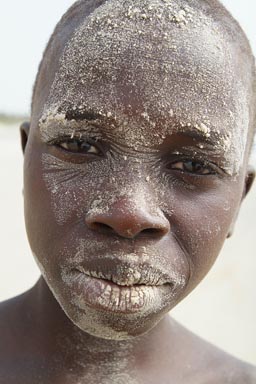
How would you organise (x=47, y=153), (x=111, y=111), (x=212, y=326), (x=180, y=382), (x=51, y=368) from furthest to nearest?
(x=212, y=326)
(x=180, y=382)
(x=51, y=368)
(x=47, y=153)
(x=111, y=111)

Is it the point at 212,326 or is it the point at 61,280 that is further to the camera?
the point at 212,326

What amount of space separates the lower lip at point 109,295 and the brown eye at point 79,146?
0.27 meters

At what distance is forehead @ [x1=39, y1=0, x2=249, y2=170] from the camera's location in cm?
150

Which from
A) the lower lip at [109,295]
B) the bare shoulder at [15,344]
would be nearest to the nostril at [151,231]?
the lower lip at [109,295]

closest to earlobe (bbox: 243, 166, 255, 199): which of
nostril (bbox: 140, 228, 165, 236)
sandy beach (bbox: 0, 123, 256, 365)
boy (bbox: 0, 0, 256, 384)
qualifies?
boy (bbox: 0, 0, 256, 384)

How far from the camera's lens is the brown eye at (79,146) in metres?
1.54

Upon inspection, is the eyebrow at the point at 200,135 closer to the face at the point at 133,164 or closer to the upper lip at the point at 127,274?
the face at the point at 133,164

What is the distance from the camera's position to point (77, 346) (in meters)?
1.84

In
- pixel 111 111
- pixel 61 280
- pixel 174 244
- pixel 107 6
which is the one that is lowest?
pixel 61 280

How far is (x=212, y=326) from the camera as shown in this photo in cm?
436

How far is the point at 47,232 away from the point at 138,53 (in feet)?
1.45

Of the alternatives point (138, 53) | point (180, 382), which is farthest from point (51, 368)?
point (138, 53)

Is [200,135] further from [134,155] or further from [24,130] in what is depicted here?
[24,130]

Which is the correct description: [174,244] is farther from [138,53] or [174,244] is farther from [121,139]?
[138,53]
